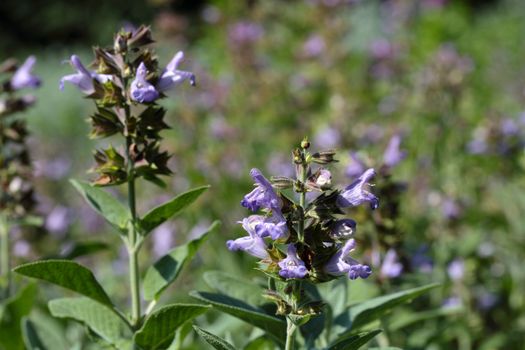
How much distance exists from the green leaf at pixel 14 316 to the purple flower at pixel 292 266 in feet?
3.02

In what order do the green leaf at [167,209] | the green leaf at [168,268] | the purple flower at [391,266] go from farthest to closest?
the purple flower at [391,266], the green leaf at [168,268], the green leaf at [167,209]

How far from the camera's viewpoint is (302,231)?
144 cm

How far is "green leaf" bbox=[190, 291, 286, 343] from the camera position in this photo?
1.48m

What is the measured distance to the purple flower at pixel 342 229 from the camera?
1.44 metres

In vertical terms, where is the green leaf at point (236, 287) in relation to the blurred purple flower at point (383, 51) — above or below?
below

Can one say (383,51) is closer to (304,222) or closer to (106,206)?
(106,206)

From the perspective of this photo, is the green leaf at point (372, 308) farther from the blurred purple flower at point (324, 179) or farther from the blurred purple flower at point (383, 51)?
the blurred purple flower at point (383, 51)

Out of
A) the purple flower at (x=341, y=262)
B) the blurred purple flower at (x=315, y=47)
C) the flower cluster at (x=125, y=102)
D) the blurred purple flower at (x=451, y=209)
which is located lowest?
the blurred purple flower at (x=451, y=209)

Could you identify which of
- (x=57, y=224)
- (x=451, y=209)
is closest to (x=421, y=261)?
(x=451, y=209)

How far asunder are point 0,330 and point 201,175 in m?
2.15

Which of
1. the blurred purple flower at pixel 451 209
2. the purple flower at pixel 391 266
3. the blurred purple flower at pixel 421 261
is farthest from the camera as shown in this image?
the blurred purple flower at pixel 451 209

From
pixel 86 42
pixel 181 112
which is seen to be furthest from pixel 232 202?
pixel 86 42

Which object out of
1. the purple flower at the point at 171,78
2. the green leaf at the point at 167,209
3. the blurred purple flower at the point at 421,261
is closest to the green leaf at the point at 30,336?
the green leaf at the point at 167,209

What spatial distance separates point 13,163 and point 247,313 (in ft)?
4.05
